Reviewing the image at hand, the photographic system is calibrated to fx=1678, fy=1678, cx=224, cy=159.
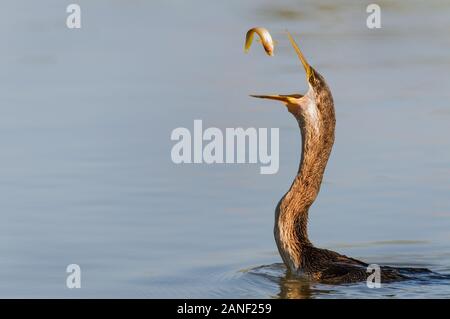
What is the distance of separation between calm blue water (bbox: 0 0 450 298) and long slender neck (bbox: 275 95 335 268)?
0.23 metres

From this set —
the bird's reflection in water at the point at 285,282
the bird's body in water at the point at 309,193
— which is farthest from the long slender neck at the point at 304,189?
the bird's reflection in water at the point at 285,282

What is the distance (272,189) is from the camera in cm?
1370

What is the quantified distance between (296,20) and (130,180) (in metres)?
5.79

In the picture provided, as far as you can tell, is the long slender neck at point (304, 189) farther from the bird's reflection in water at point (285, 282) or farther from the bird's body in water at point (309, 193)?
the bird's reflection in water at point (285, 282)

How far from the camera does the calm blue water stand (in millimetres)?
12039

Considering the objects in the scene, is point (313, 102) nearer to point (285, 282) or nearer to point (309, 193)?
point (309, 193)

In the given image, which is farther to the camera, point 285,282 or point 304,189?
point 304,189

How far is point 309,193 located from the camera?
Result: 12508mm

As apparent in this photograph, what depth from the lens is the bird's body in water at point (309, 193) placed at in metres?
12.0

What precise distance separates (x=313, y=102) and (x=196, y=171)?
6.70 ft

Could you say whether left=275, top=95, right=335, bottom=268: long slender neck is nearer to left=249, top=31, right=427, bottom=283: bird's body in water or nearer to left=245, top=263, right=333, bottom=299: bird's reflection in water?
left=249, top=31, right=427, bottom=283: bird's body in water

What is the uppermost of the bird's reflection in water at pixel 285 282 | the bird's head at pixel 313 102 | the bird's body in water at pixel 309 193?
the bird's head at pixel 313 102

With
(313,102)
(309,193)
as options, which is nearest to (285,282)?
(309,193)

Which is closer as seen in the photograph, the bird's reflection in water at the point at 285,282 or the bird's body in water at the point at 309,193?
the bird's reflection in water at the point at 285,282
